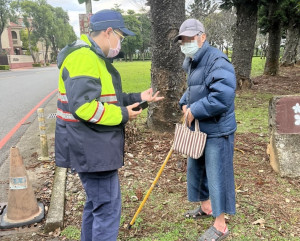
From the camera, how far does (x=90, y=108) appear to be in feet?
6.51

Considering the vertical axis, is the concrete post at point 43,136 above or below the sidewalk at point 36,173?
above

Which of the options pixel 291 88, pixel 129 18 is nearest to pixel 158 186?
pixel 291 88

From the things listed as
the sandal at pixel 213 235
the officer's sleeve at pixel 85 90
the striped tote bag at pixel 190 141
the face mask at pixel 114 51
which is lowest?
the sandal at pixel 213 235

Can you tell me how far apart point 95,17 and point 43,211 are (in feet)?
7.65

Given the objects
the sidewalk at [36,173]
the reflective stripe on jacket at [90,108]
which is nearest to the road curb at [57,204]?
the sidewalk at [36,173]

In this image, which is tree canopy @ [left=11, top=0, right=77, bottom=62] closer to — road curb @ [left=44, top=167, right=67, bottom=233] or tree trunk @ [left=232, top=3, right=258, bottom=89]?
tree trunk @ [left=232, top=3, right=258, bottom=89]

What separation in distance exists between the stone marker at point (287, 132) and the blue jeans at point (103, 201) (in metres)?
2.64

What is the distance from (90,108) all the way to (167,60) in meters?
A: 3.60

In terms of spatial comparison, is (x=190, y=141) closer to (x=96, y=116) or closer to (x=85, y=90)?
(x=96, y=116)

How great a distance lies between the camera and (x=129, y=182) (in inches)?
162

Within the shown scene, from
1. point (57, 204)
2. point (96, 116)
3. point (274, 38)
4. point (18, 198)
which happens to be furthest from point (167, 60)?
point (274, 38)

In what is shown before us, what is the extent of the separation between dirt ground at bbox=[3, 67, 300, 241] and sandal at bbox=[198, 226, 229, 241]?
0.11 meters

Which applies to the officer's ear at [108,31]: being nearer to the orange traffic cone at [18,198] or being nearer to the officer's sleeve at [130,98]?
the officer's sleeve at [130,98]

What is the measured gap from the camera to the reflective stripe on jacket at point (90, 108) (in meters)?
1.98
